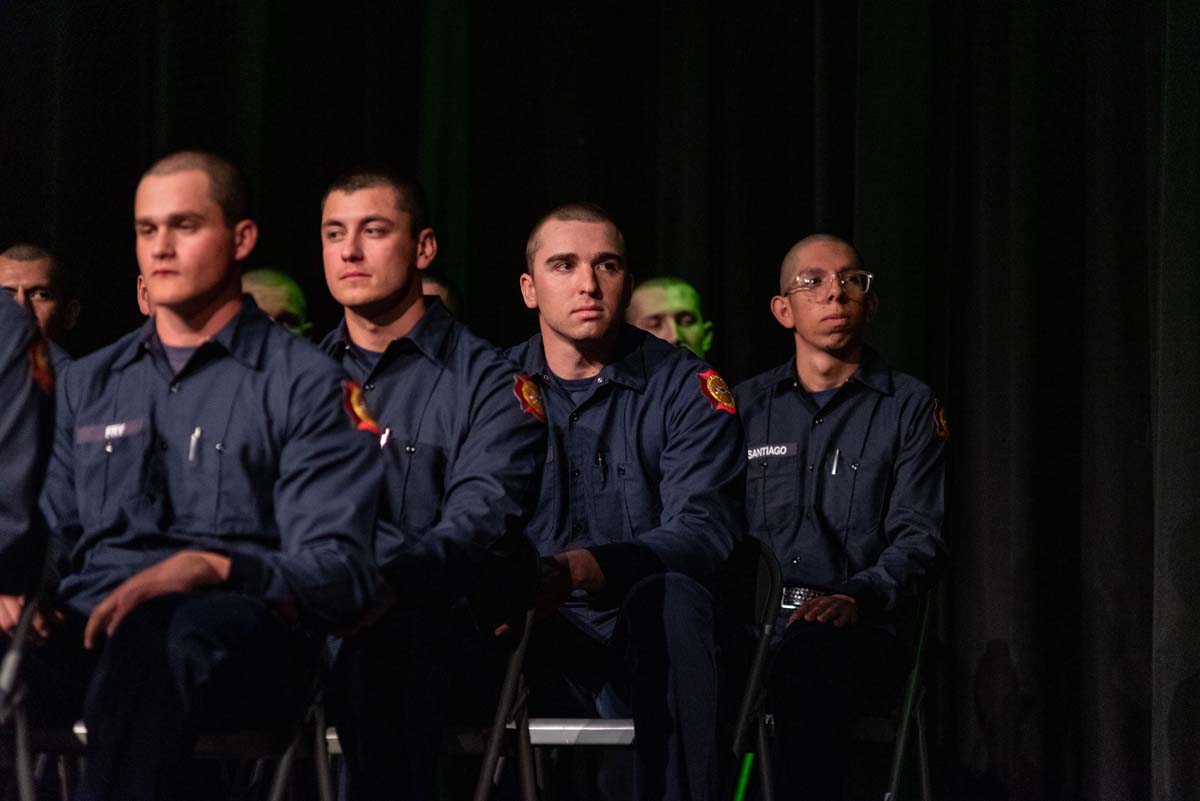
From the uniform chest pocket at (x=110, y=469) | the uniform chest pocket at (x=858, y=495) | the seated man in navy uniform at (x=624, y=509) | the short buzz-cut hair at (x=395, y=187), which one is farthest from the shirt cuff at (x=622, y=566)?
the uniform chest pocket at (x=858, y=495)

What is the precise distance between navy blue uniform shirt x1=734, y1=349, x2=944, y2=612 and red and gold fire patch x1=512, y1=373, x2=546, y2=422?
0.94m

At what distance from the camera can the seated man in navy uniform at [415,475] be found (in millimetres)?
2195

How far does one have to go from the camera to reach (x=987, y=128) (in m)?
4.03

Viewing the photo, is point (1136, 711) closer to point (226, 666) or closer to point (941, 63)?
point (941, 63)

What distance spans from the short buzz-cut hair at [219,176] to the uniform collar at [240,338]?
0.13 m

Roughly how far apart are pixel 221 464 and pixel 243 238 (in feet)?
1.15

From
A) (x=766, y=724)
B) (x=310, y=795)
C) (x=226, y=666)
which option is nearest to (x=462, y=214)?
(x=310, y=795)

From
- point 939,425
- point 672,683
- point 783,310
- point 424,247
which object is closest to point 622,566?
point 672,683

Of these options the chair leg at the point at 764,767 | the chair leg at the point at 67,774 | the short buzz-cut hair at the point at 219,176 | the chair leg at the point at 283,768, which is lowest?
the chair leg at the point at 67,774

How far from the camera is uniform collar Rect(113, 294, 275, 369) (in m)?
2.22

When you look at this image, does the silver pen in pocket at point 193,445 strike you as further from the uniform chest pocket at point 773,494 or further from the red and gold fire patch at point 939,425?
the red and gold fire patch at point 939,425

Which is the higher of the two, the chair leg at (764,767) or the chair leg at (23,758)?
the chair leg at (23,758)

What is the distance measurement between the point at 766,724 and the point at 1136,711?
4.26ft

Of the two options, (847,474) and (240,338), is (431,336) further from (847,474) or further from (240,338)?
(847,474)
